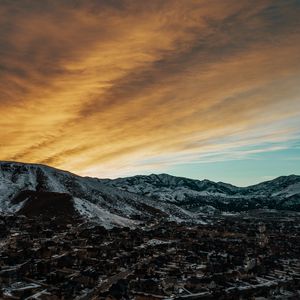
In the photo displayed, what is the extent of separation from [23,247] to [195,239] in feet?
192

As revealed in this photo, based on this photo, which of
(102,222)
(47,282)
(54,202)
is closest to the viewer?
(47,282)

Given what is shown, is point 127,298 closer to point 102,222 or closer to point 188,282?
point 188,282

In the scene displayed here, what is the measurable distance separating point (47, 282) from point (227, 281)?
3342 cm

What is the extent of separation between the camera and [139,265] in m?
90.9

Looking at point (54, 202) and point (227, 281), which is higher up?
point (54, 202)

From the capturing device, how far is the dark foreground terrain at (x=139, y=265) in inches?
2731

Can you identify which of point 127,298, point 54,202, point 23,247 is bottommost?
point 127,298

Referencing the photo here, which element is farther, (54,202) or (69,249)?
(54,202)

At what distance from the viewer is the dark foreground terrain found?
228ft

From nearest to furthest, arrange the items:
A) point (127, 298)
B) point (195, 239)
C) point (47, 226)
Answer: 1. point (127, 298)
2. point (195, 239)
3. point (47, 226)

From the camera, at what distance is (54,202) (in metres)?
193

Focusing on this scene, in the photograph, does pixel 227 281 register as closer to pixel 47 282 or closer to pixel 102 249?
pixel 47 282

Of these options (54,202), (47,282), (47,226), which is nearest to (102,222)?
(47,226)

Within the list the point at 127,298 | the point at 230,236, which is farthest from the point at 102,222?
the point at 127,298
